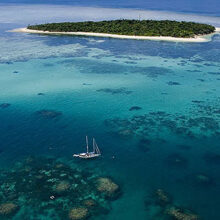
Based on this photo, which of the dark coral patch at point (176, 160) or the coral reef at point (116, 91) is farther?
the coral reef at point (116, 91)

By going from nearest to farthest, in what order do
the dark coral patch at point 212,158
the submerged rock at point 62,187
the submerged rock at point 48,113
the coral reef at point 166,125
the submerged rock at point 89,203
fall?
1. the submerged rock at point 89,203
2. the submerged rock at point 62,187
3. the dark coral patch at point 212,158
4. the coral reef at point 166,125
5. the submerged rock at point 48,113

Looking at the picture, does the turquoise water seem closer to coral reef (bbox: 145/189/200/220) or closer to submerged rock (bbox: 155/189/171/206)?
coral reef (bbox: 145/189/200/220)

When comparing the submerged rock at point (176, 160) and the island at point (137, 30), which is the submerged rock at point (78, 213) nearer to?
the submerged rock at point (176, 160)

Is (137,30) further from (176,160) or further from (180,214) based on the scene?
(180,214)

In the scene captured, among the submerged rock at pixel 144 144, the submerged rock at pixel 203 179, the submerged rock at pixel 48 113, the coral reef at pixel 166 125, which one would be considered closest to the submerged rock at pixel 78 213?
the submerged rock at pixel 144 144

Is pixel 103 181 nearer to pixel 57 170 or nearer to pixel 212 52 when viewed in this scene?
pixel 57 170

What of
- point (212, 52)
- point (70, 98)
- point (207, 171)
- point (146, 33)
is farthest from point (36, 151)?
point (146, 33)

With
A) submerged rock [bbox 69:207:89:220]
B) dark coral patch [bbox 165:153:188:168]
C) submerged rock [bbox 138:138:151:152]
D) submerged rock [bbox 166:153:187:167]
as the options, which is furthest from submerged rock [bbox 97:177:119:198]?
submerged rock [bbox 166:153:187:167]
